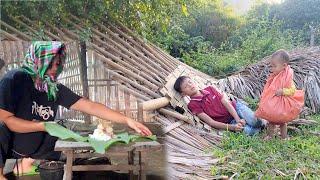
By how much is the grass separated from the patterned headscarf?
814 millimetres

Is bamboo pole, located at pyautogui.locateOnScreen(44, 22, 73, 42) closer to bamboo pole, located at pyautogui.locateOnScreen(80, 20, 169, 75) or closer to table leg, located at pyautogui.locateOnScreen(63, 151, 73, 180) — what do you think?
bamboo pole, located at pyautogui.locateOnScreen(80, 20, 169, 75)

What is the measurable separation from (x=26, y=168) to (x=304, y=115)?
1.97m

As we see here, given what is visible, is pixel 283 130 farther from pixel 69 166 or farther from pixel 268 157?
pixel 69 166

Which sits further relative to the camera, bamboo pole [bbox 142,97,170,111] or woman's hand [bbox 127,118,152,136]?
bamboo pole [bbox 142,97,170,111]

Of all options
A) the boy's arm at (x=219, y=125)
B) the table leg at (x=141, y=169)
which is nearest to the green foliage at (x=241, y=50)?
the boy's arm at (x=219, y=125)

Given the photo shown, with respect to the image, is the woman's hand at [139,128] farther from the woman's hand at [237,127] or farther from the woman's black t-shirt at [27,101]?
the woman's hand at [237,127]

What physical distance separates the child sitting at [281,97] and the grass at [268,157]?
0.43 ft

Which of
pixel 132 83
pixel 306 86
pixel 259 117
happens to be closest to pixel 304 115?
pixel 306 86

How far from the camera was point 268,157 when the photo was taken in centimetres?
195

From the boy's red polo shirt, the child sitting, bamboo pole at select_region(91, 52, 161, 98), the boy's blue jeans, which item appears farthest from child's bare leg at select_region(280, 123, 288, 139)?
bamboo pole at select_region(91, 52, 161, 98)

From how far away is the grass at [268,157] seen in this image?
177 centimetres

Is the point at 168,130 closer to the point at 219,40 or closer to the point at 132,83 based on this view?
the point at 132,83

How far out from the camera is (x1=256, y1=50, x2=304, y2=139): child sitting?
223cm

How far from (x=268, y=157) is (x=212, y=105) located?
0.68 metres
